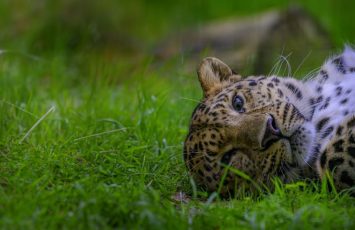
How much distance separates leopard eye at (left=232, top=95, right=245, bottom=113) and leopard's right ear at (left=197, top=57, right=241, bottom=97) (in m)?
0.51

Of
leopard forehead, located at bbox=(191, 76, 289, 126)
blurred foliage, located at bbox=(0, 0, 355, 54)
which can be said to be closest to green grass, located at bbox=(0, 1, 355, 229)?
leopard forehead, located at bbox=(191, 76, 289, 126)

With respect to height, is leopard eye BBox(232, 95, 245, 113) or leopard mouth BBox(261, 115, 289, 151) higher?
leopard eye BBox(232, 95, 245, 113)

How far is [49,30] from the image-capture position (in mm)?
13125

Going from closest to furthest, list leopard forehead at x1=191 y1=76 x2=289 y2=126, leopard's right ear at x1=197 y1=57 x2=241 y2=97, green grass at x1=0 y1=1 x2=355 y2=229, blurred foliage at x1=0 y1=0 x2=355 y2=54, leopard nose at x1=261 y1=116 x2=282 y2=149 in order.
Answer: green grass at x1=0 y1=1 x2=355 y2=229
leopard nose at x1=261 y1=116 x2=282 y2=149
leopard forehead at x1=191 y1=76 x2=289 y2=126
leopard's right ear at x1=197 y1=57 x2=241 y2=97
blurred foliage at x1=0 y1=0 x2=355 y2=54

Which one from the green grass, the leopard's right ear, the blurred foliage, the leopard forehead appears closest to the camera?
the green grass

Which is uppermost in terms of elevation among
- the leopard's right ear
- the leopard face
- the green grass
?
the leopard's right ear

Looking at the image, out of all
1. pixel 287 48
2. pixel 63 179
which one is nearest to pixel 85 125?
pixel 63 179

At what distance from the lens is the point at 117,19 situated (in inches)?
575

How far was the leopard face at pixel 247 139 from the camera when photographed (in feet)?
17.8

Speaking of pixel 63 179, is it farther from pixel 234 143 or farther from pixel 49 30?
pixel 49 30

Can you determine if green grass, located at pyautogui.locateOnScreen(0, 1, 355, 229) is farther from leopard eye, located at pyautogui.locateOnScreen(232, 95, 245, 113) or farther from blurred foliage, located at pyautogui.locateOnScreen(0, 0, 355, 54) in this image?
blurred foliage, located at pyautogui.locateOnScreen(0, 0, 355, 54)

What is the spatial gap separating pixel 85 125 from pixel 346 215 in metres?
3.21

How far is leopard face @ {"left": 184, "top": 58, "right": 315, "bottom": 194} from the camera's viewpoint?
17.8 ft

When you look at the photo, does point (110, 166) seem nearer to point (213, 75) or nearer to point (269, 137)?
point (269, 137)
